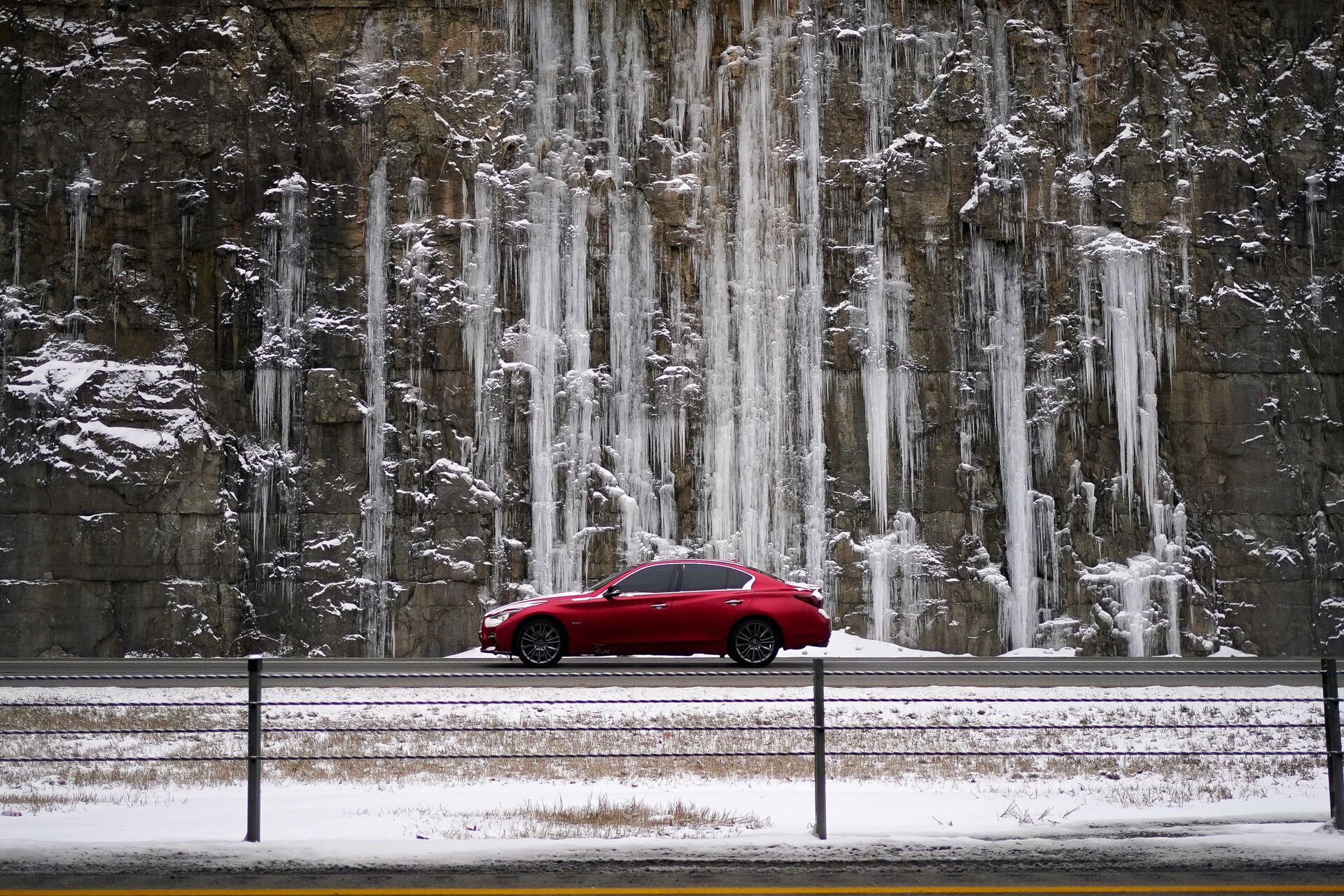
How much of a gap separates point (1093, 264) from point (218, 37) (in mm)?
17168

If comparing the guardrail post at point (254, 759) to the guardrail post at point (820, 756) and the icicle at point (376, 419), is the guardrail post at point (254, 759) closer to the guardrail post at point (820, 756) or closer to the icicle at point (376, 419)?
the guardrail post at point (820, 756)

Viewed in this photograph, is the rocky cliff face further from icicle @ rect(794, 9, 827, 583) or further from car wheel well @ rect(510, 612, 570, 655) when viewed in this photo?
car wheel well @ rect(510, 612, 570, 655)

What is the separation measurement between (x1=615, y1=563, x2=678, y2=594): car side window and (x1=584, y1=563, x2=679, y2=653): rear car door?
22mm

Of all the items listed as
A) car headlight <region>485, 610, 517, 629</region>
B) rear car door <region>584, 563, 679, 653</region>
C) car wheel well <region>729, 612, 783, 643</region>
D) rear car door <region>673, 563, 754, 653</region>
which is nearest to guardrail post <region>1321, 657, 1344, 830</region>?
car wheel well <region>729, 612, 783, 643</region>

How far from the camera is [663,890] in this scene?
18.4ft

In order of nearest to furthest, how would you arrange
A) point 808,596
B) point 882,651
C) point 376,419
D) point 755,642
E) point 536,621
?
point 536,621 → point 755,642 → point 808,596 → point 882,651 → point 376,419

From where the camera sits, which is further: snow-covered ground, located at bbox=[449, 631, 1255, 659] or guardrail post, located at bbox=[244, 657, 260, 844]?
snow-covered ground, located at bbox=[449, 631, 1255, 659]

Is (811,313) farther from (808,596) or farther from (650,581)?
(650,581)

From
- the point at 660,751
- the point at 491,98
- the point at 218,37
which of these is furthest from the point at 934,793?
the point at 218,37

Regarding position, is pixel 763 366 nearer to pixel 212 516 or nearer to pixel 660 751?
pixel 212 516

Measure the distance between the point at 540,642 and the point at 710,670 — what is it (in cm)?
269

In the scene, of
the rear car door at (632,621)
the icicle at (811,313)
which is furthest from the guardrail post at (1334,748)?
the icicle at (811,313)

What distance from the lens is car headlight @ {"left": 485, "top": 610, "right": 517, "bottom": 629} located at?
1456cm

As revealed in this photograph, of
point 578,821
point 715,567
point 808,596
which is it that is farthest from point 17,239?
point 578,821
